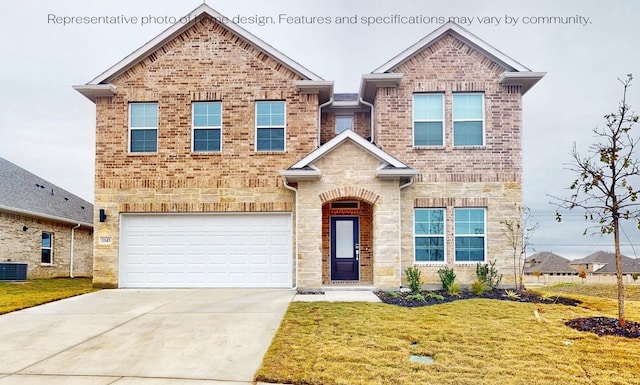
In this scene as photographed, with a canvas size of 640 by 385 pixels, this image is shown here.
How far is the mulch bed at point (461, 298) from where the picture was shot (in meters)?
12.1

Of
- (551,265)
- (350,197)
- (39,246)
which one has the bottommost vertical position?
(551,265)

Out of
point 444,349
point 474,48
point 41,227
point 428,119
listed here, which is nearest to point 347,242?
point 428,119

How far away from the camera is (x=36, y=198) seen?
21.5 metres

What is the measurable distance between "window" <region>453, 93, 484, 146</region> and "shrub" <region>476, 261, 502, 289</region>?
3.63 metres

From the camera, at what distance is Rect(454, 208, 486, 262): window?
584 inches

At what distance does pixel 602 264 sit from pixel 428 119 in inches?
1092

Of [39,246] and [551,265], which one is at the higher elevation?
[39,246]

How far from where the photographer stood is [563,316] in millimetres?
10250

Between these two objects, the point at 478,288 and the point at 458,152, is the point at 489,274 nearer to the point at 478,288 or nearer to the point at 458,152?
the point at 478,288

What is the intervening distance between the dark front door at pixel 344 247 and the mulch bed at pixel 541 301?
2717mm

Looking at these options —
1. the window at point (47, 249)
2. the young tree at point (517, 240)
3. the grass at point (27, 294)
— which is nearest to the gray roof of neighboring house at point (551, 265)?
the young tree at point (517, 240)

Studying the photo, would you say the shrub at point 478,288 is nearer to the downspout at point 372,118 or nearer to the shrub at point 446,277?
the shrub at point 446,277

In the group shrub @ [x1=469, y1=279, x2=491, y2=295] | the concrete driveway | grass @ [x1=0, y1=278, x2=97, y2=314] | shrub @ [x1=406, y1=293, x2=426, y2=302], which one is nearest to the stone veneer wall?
shrub @ [x1=406, y1=293, x2=426, y2=302]

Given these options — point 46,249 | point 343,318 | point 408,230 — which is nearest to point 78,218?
point 46,249
